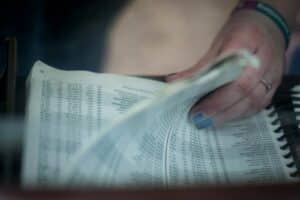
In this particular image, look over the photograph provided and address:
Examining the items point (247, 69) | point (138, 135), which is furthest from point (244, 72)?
point (138, 135)

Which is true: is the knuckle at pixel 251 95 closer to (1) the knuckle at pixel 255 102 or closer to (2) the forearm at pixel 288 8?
(1) the knuckle at pixel 255 102

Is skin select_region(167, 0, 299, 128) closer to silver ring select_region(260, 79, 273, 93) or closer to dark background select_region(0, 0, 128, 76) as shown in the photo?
silver ring select_region(260, 79, 273, 93)

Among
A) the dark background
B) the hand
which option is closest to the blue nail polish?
the hand

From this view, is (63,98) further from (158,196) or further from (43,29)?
(158,196)

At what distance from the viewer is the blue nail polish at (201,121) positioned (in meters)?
0.50

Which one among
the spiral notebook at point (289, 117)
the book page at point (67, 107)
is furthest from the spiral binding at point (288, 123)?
the book page at point (67, 107)

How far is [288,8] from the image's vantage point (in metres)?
0.60

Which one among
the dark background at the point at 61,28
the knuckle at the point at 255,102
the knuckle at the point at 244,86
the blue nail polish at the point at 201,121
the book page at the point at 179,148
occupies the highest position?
the dark background at the point at 61,28

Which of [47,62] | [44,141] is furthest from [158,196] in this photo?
[47,62]

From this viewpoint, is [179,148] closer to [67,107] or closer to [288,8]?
[67,107]

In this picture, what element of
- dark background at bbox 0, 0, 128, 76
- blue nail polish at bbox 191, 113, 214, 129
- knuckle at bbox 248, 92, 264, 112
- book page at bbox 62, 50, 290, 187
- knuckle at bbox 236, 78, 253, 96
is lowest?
book page at bbox 62, 50, 290, 187

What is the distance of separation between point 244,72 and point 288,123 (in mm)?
72

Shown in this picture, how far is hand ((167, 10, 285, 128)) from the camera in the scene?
509 millimetres

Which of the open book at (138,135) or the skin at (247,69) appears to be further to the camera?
the skin at (247,69)
